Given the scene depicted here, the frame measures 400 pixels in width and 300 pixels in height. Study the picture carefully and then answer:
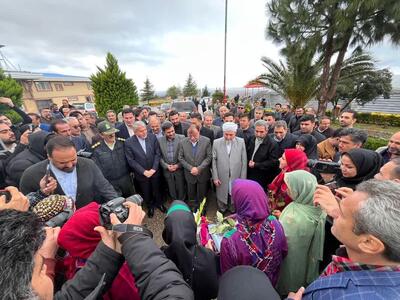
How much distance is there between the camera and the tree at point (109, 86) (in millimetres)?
14227

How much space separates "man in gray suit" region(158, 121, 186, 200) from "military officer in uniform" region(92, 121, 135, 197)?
2.41ft

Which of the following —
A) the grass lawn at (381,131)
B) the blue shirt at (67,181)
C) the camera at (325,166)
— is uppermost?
the blue shirt at (67,181)

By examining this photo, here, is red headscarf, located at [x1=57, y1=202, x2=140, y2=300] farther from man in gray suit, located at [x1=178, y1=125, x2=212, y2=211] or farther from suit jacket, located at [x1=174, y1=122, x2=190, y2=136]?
suit jacket, located at [x1=174, y1=122, x2=190, y2=136]

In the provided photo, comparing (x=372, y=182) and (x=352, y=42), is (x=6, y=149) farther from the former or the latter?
(x=352, y=42)

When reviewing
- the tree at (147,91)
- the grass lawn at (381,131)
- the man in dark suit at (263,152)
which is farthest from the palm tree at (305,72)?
the tree at (147,91)

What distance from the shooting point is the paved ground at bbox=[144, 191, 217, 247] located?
3628mm

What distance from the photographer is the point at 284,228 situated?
178 centimetres

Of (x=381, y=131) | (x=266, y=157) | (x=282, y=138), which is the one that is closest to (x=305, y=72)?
(x=381, y=131)

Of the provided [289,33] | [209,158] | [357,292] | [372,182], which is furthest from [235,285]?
[289,33]

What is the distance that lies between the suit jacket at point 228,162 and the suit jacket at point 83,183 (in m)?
2.01

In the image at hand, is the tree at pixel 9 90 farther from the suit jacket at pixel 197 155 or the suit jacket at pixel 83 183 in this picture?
the suit jacket at pixel 83 183

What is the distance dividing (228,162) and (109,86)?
1354cm

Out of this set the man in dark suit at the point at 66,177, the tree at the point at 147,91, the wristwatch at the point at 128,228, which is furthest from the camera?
the tree at the point at 147,91

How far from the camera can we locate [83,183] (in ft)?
7.58
